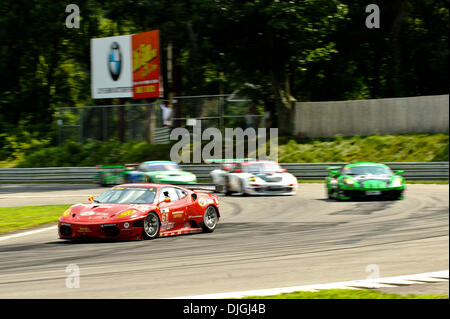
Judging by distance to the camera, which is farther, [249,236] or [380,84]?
[380,84]

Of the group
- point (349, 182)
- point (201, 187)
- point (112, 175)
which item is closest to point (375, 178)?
point (349, 182)

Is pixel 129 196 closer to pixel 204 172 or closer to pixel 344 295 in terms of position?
pixel 344 295

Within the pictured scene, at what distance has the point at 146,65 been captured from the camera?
3662cm

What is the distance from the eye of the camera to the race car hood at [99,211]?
12.3 meters

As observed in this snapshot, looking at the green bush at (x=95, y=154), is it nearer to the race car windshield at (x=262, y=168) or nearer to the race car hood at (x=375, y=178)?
the race car windshield at (x=262, y=168)

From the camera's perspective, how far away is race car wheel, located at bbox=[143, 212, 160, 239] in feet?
41.3

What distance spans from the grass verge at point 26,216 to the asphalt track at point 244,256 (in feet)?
4.64

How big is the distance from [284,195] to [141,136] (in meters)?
16.0

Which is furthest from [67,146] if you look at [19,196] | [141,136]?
[19,196]

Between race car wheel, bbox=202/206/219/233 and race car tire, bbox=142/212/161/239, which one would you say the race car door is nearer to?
race car tire, bbox=142/212/161/239

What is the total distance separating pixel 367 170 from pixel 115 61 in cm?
2172

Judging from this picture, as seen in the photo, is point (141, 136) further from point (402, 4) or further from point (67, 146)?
point (402, 4)

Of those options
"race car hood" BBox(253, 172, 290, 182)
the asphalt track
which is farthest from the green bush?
the asphalt track
